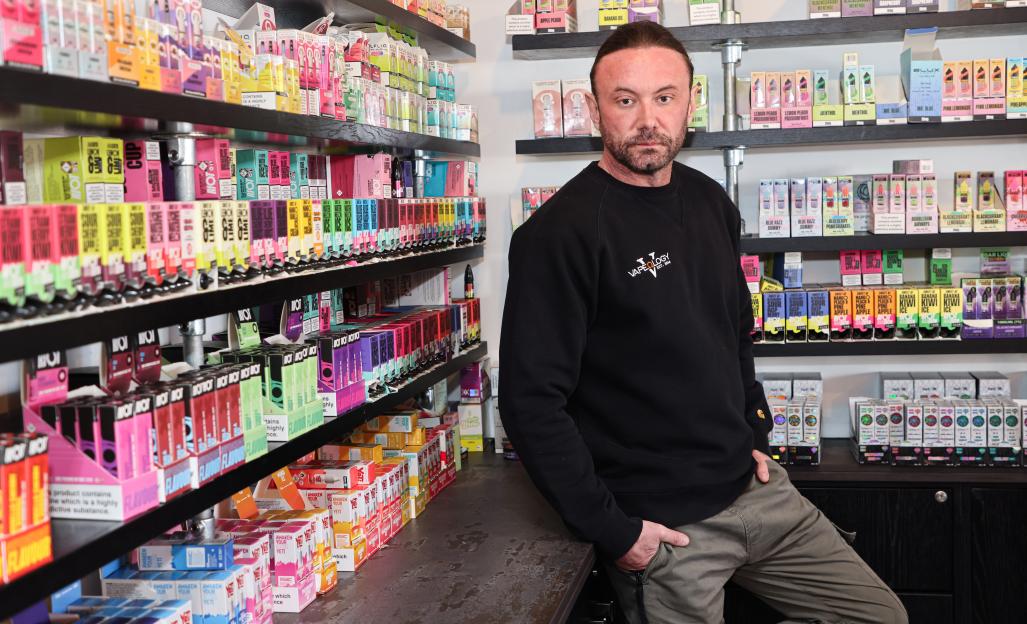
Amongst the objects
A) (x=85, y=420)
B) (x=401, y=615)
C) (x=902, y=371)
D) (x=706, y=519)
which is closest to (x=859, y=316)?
(x=902, y=371)

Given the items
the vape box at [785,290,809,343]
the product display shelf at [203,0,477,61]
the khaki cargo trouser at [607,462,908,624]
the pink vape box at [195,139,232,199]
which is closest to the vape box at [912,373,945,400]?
the vape box at [785,290,809,343]

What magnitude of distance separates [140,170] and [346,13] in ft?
4.25

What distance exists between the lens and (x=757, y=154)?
15.0ft

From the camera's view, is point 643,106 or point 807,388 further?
point 807,388

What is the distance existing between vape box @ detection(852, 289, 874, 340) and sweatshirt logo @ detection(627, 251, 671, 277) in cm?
159

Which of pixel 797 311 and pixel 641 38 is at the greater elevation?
pixel 641 38

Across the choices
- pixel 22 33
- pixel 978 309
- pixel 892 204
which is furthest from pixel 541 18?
pixel 22 33

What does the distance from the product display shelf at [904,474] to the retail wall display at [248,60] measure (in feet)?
6.16

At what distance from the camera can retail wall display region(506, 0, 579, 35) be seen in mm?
4234

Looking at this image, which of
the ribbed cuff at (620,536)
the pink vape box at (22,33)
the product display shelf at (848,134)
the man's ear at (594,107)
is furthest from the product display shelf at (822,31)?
the pink vape box at (22,33)

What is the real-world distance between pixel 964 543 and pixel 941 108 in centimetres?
163

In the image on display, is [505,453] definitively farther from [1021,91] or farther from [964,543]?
[1021,91]

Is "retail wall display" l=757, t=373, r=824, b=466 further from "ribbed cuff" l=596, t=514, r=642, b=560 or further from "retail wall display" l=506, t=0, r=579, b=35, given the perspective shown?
"retail wall display" l=506, t=0, r=579, b=35

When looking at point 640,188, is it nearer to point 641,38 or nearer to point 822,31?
point 641,38
